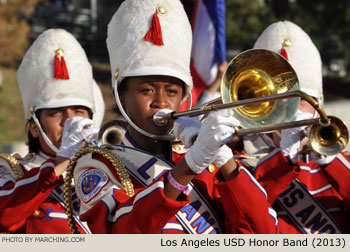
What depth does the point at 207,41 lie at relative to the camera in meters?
7.12

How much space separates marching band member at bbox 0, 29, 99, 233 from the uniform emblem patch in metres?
0.63

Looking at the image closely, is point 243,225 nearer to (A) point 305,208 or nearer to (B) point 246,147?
(A) point 305,208

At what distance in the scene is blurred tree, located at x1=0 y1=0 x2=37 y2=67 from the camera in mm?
15766

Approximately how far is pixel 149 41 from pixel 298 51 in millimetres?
1445

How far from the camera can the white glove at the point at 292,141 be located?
351cm

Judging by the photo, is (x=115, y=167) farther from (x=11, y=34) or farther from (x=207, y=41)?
(x=11, y=34)

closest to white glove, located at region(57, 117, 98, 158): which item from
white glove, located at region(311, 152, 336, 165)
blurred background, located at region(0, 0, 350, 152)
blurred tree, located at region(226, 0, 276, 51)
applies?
white glove, located at region(311, 152, 336, 165)

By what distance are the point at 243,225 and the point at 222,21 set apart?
4.58m

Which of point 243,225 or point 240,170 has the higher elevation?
point 240,170

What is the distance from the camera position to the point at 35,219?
3828 mm

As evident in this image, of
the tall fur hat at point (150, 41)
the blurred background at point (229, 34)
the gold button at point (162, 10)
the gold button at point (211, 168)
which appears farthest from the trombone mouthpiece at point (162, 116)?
the blurred background at point (229, 34)
